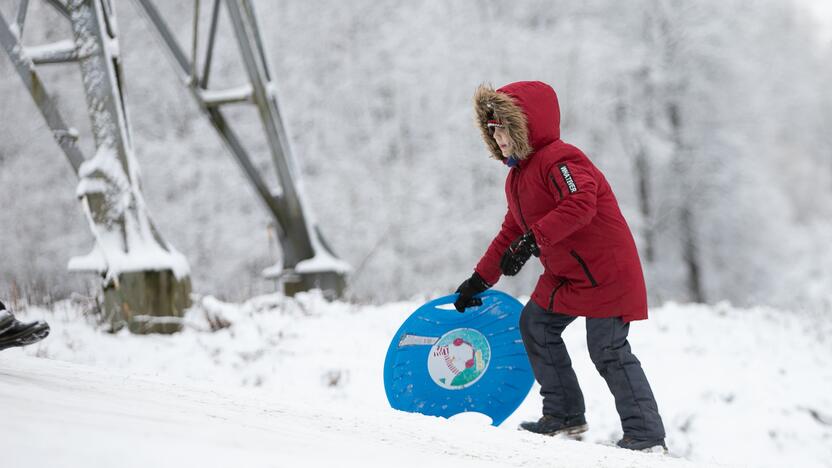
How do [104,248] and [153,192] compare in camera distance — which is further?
[153,192]

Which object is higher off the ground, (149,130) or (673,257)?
(149,130)

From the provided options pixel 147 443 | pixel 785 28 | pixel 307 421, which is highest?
pixel 785 28

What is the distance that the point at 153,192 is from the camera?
51.7 feet

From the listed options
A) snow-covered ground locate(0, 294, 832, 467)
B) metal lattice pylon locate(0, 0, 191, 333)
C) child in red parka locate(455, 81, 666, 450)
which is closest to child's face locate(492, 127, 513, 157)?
child in red parka locate(455, 81, 666, 450)

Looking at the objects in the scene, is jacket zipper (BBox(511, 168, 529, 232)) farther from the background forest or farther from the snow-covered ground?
the background forest

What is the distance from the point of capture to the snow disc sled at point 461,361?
3160 millimetres

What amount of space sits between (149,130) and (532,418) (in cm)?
1472

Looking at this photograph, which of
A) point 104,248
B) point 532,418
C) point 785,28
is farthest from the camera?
point 785,28

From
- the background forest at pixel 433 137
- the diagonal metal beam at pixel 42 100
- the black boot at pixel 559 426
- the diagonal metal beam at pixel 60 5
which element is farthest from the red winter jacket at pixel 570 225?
the background forest at pixel 433 137

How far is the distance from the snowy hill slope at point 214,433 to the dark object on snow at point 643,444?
1.44 feet

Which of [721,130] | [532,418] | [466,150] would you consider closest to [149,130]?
[466,150]

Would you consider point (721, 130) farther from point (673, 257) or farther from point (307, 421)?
point (307, 421)

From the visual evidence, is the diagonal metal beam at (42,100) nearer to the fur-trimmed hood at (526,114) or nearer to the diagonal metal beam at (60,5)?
the diagonal metal beam at (60,5)

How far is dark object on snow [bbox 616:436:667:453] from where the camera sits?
2.57 metres
